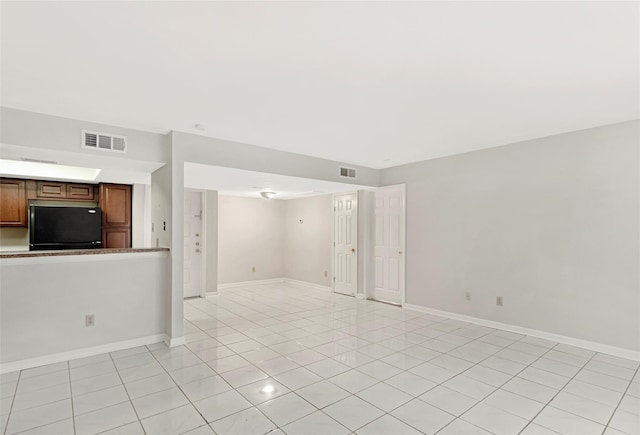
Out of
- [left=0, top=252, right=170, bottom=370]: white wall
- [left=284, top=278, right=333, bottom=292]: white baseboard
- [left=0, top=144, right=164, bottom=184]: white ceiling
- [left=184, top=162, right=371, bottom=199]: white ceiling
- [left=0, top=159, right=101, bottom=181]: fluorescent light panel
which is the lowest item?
[left=284, top=278, right=333, bottom=292]: white baseboard

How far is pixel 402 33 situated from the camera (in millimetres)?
1968

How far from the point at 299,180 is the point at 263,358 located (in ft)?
9.11

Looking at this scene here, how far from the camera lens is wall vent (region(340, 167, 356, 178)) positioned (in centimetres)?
559

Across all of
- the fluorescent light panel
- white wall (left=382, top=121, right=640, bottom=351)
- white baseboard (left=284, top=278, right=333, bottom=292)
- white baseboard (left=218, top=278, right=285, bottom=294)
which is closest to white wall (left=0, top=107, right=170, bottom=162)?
the fluorescent light panel

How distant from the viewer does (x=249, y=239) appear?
8094 mm

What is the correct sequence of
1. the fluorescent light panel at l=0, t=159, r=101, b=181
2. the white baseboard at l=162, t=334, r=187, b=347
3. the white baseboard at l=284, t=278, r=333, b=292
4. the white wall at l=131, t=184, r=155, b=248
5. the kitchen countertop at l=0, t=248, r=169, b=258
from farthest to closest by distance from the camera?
the white baseboard at l=284, t=278, r=333, b=292, the white wall at l=131, t=184, r=155, b=248, the fluorescent light panel at l=0, t=159, r=101, b=181, the white baseboard at l=162, t=334, r=187, b=347, the kitchen countertop at l=0, t=248, r=169, b=258

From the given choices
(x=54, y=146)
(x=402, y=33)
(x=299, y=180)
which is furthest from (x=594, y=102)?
(x=54, y=146)

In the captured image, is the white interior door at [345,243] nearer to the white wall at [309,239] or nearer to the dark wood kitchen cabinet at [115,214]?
the white wall at [309,239]

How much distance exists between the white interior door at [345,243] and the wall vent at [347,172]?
97cm

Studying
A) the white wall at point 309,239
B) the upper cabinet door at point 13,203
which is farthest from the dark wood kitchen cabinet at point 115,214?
the white wall at point 309,239

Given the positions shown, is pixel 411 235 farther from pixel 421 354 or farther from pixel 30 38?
pixel 30 38

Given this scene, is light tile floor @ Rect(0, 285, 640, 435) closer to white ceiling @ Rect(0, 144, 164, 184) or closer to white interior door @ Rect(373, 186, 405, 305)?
white interior door @ Rect(373, 186, 405, 305)

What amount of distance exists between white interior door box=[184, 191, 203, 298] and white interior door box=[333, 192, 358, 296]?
287 cm

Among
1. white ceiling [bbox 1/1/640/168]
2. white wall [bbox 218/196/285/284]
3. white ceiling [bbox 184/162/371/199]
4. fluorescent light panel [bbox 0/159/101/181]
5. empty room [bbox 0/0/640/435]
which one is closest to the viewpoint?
white ceiling [bbox 1/1/640/168]
